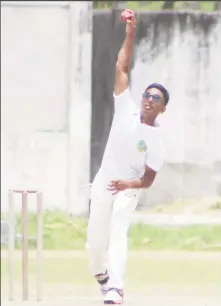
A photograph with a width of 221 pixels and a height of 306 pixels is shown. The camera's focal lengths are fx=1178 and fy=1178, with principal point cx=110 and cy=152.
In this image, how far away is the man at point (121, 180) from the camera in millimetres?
6875

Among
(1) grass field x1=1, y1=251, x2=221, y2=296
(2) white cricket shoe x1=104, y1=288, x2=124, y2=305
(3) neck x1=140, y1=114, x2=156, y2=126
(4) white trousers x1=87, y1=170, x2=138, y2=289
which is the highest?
(3) neck x1=140, y1=114, x2=156, y2=126

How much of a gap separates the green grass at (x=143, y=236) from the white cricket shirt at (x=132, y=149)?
1.84 metres

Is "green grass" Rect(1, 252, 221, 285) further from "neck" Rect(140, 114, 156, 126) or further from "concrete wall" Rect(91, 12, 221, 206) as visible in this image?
"neck" Rect(140, 114, 156, 126)

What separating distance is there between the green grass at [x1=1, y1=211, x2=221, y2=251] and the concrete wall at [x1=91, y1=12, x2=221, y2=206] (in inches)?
9.8

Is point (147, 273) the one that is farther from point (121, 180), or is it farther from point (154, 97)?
point (154, 97)

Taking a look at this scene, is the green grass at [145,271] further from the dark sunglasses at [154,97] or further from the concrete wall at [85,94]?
the dark sunglasses at [154,97]

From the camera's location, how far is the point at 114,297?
6.91 m

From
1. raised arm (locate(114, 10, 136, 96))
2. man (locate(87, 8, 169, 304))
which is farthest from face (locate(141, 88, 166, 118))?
raised arm (locate(114, 10, 136, 96))

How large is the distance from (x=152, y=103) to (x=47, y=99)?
2.65 m

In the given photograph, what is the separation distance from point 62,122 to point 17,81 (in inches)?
20.3

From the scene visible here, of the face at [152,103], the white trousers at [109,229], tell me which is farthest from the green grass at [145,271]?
the face at [152,103]

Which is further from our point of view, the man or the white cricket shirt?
→ the white cricket shirt

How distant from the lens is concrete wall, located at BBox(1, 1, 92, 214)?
9.43 meters

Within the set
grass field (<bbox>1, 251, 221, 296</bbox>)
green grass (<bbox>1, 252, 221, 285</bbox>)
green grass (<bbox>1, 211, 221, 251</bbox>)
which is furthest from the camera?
green grass (<bbox>1, 211, 221, 251</bbox>)
